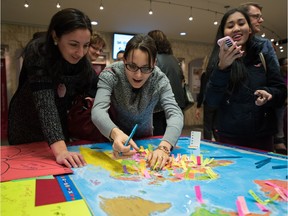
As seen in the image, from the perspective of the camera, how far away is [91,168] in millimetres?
943

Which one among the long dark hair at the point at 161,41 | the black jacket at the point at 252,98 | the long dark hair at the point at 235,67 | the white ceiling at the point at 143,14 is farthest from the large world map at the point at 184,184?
the white ceiling at the point at 143,14

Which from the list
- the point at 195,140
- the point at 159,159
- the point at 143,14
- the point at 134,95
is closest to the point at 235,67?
the point at 195,140

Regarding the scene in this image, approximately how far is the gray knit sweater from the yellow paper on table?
1.83 ft

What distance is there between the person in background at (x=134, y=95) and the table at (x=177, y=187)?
0.12 m

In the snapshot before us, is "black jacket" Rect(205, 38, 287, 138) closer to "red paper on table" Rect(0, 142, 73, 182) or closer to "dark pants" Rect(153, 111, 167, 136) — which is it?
"dark pants" Rect(153, 111, 167, 136)

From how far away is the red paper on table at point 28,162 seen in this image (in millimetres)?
858

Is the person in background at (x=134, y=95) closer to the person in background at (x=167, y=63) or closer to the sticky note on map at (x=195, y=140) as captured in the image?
Answer: the sticky note on map at (x=195, y=140)

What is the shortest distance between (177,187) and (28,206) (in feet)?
1.33

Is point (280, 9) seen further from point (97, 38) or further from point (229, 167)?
point (229, 167)

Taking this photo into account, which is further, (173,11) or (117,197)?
(173,11)

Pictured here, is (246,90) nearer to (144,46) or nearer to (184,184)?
(144,46)

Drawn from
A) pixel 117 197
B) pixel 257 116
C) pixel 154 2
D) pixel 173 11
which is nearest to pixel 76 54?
pixel 117 197

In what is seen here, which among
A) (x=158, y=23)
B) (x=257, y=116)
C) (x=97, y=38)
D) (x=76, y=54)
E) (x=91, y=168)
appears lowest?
(x=91, y=168)

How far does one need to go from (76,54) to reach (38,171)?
1.72ft
